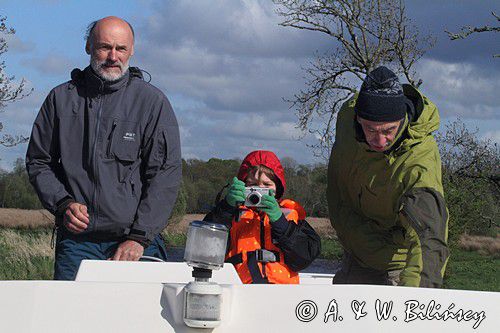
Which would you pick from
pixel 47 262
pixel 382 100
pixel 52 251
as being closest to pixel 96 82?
pixel 382 100

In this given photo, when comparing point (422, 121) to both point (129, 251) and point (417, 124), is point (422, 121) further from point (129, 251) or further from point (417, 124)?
point (129, 251)

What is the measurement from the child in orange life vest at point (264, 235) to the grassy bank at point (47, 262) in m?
11.1

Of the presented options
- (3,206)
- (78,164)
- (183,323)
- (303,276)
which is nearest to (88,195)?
(78,164)

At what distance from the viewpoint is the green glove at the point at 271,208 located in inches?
204

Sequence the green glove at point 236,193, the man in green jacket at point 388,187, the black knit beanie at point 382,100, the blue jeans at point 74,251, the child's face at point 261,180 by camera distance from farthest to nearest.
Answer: the child's face at point 261,180, the green glove at point 236,193, the blue jeans at point 74,251, the black knit beanie at point 382,100, the man in green jacket at point 388,187

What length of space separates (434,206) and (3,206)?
3294 cm

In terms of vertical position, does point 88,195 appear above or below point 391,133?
below

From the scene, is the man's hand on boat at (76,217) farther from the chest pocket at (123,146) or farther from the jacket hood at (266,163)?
the jacket hood at (266,163)

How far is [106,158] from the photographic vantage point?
5.15m

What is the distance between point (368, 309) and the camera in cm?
326

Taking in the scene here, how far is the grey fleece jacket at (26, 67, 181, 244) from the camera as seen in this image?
5133 millimetres

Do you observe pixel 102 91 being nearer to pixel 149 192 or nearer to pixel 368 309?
pixel 149 192

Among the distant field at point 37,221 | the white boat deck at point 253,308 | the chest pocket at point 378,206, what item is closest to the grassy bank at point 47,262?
the distant field at point 37,221

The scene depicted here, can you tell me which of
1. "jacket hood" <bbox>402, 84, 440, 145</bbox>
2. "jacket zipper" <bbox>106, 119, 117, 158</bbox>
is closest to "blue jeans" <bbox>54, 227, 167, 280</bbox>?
"jacket zipper" <bbox>106, 119, 117, 158</bbox>
